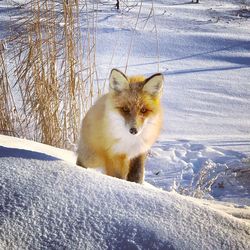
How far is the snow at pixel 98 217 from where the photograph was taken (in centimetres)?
111

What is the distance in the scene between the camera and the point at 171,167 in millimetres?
3863

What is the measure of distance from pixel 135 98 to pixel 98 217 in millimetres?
913

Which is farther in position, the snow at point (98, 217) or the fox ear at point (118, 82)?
the fox ear at point (118, 82)

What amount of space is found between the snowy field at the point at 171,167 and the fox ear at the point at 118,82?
44 centimetres

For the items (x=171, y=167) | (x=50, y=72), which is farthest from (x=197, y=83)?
(x=50, y=72)

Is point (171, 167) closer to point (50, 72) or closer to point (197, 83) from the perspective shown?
point (50, 72)

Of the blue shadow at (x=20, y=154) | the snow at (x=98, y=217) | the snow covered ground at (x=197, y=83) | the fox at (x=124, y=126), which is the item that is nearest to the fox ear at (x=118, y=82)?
the fox at (x=124, y=126)

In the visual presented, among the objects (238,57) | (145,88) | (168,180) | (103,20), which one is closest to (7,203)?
(145,88)

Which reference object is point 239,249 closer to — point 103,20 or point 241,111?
point 241,111

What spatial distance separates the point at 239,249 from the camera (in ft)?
3.78

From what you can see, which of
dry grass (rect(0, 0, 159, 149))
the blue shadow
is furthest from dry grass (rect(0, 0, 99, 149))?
the blue shadow

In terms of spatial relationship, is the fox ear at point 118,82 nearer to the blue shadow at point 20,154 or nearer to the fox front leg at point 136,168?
the fox front leg at point 136,168

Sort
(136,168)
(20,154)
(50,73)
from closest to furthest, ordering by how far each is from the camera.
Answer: (20,154)
(136,168)
(50,73)

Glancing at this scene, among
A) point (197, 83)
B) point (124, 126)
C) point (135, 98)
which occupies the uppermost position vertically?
point (135, 98)
